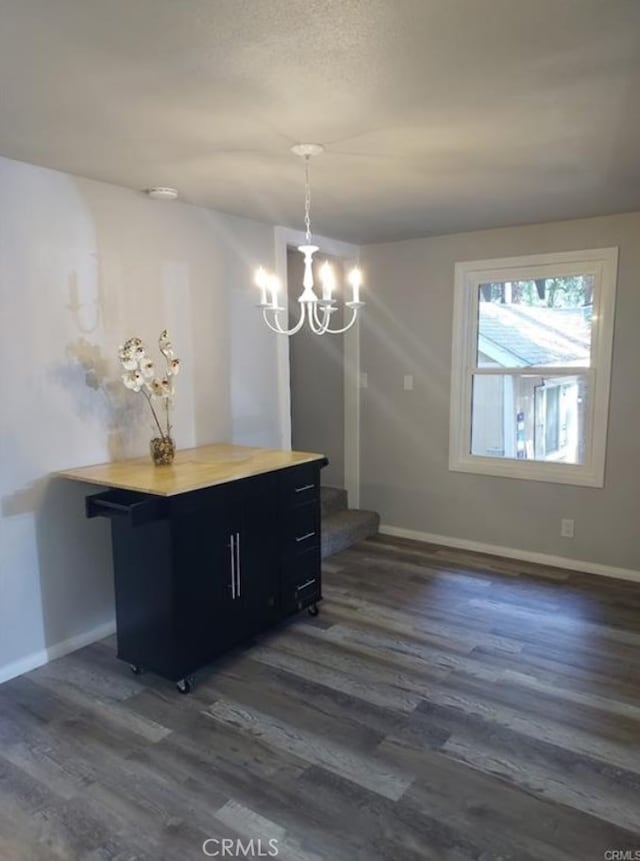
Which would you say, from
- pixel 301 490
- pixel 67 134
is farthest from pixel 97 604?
pixel 67 134

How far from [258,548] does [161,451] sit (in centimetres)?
67

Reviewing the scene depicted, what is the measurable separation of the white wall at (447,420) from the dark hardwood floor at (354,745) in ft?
2.56

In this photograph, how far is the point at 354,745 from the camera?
7.10ft

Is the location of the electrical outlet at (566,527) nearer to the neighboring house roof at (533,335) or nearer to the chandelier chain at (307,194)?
the neighboring house roof at (533,335)

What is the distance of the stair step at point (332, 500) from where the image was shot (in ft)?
15.1

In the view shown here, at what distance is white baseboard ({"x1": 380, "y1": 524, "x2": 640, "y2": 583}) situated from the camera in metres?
3.75

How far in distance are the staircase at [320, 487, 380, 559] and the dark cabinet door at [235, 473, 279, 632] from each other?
121 cm

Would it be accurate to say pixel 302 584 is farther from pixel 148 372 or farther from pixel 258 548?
pixel 148 372

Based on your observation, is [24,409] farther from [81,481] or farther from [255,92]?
[255,92]

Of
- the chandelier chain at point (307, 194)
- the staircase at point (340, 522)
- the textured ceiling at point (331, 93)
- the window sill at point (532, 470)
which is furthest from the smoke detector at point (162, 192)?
the window sill at point (532, 470)

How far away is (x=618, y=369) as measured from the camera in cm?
361

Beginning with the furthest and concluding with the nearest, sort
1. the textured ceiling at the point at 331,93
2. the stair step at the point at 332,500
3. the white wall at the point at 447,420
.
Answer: the stair step at the point at 332,500
the white wall at the point at 447,420
the textured ceiling at the point at 331,93

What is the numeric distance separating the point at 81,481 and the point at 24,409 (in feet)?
1.31

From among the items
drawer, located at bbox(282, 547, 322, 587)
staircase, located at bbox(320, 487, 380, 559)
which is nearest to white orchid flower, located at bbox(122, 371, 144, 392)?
drawer, located at bbox(282, 547, 322, 587)
